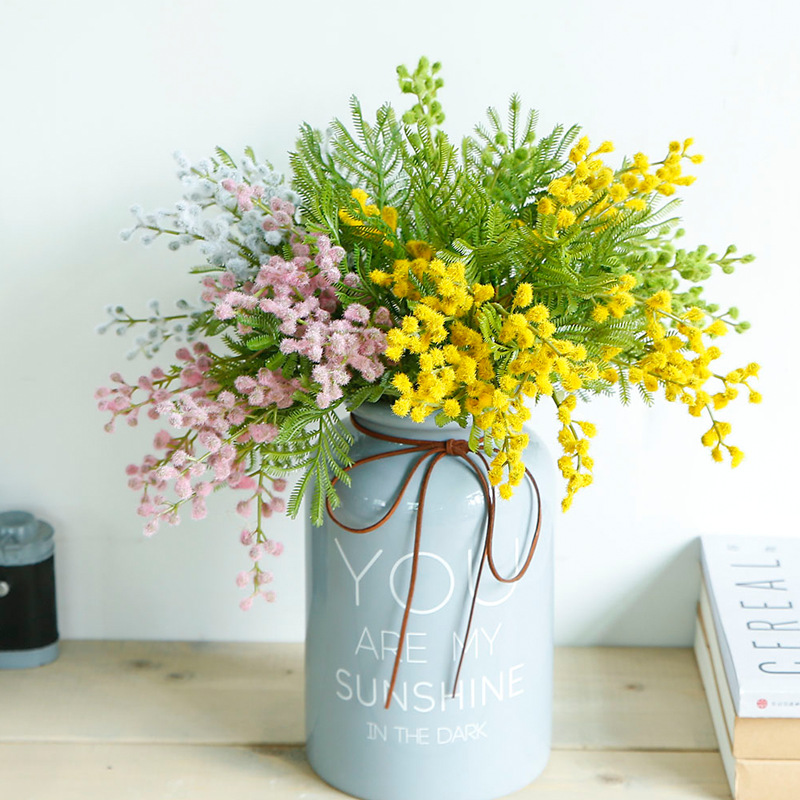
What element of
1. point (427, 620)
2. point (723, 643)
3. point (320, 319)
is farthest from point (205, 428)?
point (723, 643)

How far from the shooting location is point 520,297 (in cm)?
72

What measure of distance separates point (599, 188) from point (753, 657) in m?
0.48

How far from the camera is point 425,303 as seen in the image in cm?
73

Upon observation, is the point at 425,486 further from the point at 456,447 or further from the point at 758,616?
the point at 758,616

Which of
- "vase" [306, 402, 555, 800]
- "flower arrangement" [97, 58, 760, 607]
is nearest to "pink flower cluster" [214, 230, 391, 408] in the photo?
"flower arrangement" [97, 58, 760, 607]

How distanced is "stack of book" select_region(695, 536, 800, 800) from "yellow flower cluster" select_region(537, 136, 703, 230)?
45 cm

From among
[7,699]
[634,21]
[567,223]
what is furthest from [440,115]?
[7,699]

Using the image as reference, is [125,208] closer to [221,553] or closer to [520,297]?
[221,553]

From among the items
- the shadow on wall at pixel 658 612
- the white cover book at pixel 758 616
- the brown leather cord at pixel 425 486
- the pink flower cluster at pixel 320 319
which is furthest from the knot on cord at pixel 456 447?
the shadow on wall at pixel 658 612

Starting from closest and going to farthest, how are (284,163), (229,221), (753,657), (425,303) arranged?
1. (425,303)
2. (229,221)
3. (753,657)
4. (284,163)

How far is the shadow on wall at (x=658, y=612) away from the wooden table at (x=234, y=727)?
0.02 meters

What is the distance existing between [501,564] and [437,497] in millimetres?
90

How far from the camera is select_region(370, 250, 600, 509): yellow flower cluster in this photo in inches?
Result: 27.7

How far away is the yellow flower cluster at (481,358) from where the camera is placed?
0.70 meters
